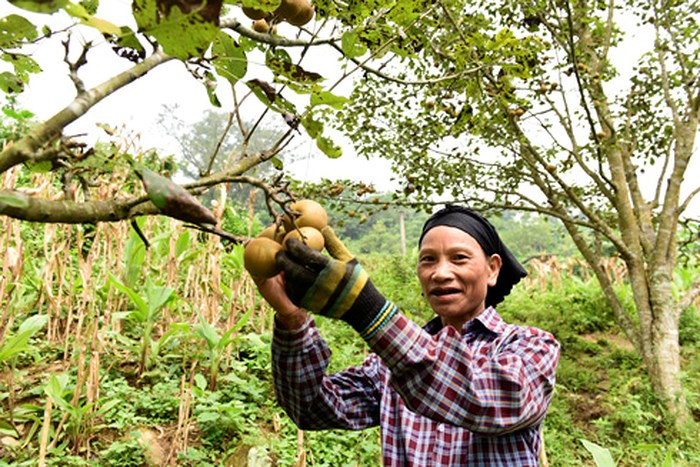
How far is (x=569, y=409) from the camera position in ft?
13.8

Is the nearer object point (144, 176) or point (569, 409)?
point (144, 176)

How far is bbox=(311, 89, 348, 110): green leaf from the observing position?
79 cm

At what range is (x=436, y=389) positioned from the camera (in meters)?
0.89

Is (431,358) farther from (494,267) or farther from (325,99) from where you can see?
(494,267)

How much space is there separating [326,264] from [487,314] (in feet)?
2.35

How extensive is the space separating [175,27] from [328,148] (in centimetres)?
41

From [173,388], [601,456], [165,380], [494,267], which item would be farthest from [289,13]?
[165,380]

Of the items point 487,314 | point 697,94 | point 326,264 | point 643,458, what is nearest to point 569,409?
point 643,458

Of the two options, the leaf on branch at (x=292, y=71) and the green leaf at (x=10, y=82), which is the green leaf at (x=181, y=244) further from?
the leaf on branch at (x=292, y=71)

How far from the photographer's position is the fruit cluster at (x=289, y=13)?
904 millimetres

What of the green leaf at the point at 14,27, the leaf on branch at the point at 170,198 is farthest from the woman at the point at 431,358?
the green leaf at the point at 14,27

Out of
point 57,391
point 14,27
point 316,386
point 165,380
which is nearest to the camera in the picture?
point 14,27

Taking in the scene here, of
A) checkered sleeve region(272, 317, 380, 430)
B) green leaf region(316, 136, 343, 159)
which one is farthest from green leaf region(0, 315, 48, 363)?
green leaf region(316, 136, 343, 159)

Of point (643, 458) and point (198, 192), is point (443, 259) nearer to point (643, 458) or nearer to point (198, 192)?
point (198, 192)
